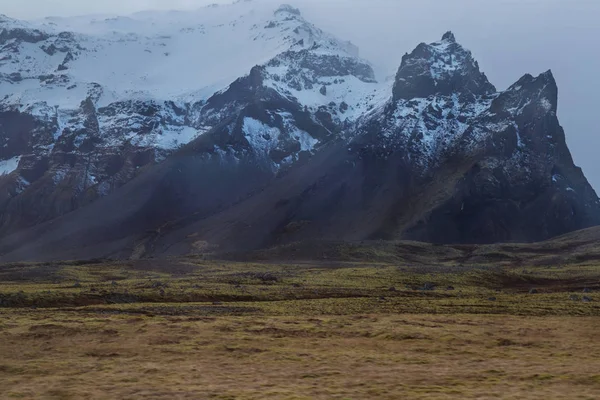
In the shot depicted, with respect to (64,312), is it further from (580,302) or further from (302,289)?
(580,302)

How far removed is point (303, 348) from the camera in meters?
49.3

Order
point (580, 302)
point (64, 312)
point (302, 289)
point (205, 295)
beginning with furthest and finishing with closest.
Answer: point (302, 289) < point (205, 295) < point (580, 302) < point (64, 312)

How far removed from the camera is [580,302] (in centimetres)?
7694

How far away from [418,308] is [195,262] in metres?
116

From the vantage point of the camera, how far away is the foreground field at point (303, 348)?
1484 inches

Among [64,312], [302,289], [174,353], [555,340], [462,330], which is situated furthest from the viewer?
[302,289]

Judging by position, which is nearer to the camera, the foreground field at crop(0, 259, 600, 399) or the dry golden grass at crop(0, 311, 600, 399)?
the dry golden grass at crop(0, 311, 600, 399)

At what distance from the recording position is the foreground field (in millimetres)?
37688

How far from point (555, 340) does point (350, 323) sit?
16931 millimetres

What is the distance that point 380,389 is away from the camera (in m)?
37.0

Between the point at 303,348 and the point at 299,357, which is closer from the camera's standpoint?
the point at 299,357

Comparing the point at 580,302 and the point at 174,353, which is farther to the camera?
the point at 580,302

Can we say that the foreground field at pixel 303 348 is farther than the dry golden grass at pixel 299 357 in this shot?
Yes

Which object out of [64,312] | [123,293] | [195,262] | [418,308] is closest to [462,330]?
[418,308]
